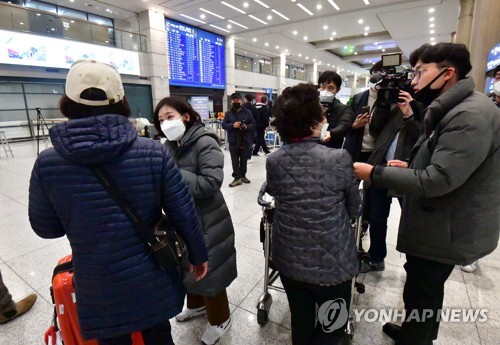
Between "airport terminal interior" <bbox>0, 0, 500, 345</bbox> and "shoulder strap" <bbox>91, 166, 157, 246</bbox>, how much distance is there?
1.02 meters

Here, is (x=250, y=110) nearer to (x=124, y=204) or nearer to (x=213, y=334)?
(x=213, y=334)

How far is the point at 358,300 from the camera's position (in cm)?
187

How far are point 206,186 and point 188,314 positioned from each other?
94 cm

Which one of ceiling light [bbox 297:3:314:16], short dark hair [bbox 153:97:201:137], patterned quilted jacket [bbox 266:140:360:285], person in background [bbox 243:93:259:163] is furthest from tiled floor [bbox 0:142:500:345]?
ceiling light [bbox 297:3:314:16]

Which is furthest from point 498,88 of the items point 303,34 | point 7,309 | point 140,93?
point 303,34

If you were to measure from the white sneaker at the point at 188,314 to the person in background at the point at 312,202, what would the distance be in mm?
866

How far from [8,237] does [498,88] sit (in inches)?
194

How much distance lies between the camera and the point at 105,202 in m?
0.84

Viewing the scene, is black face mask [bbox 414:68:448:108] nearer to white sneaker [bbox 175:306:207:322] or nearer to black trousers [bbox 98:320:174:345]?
black trousers [bbox 98:320:174:345]

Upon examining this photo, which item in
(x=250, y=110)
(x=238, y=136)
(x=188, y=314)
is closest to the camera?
(x=188, y=314)

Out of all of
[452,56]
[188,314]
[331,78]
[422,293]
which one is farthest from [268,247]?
[331,78]

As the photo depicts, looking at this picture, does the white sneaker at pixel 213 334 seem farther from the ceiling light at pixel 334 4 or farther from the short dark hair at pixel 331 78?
the ceiling light at pixel 334 4

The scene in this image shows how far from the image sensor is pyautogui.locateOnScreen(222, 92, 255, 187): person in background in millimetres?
4637

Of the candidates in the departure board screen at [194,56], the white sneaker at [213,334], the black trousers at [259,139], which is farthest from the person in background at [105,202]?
the departure board screen at [194,56]
